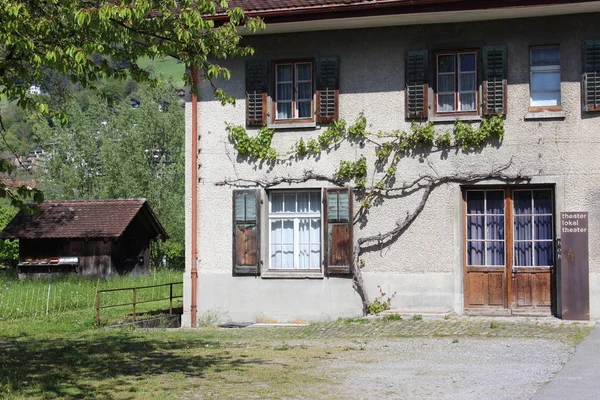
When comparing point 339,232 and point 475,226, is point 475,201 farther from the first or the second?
point 339,232

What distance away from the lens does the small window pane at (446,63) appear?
18.8m

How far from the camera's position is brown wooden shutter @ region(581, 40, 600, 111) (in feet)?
58.2

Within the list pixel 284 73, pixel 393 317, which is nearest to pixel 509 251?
pixel 393 317

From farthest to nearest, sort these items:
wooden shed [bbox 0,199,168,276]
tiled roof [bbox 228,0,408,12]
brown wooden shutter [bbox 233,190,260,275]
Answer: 1. wooden shed [bbox 0,199,168,276]
2. brown wooden shutter [bbox 233,190,260,275]
3. tiled roof [bbox 228,0,408,12]

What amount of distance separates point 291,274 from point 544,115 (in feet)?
18.2

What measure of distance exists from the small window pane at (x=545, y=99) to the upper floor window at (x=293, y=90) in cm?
418

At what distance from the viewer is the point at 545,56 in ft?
59.8

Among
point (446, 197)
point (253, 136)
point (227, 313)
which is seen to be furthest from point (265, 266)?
point (446, 197)

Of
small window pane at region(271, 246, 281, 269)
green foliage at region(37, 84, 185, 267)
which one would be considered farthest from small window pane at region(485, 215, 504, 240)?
green foliage at region(37, 84, 185, 267)

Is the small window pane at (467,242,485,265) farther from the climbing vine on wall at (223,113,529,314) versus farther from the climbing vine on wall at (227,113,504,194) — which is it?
the climbing vine on wall at (227,113,504,194)

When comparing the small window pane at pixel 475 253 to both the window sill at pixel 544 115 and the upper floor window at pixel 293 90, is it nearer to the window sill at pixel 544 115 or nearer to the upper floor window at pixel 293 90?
the window sill at pixel 544 115

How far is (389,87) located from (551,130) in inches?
120

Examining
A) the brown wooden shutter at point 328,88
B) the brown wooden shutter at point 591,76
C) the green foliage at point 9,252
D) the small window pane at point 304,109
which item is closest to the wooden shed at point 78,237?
the green foliage at point 9,252

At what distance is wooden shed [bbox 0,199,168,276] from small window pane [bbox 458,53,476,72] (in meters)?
22.6
